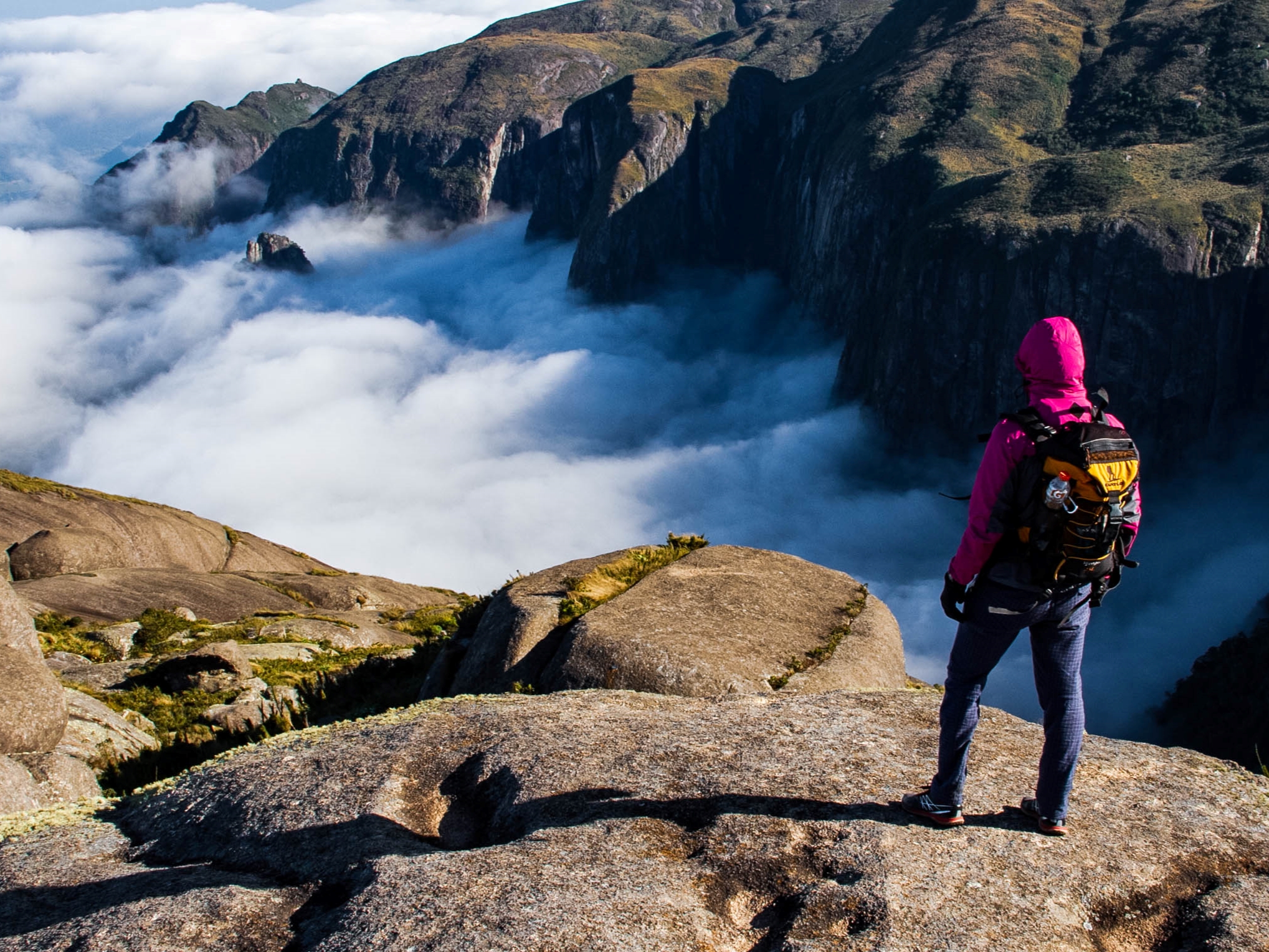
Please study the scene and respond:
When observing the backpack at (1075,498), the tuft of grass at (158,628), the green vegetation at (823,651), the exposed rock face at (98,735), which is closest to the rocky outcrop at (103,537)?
the tuft of grass at (158,628)

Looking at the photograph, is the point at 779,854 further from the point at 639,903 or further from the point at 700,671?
the point at 700,671

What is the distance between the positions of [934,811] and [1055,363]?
352 cm

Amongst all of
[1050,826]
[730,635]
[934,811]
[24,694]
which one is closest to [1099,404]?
[1050,826]

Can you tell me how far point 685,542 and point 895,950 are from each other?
11751 millimetres

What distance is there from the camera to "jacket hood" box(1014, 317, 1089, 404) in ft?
25.3

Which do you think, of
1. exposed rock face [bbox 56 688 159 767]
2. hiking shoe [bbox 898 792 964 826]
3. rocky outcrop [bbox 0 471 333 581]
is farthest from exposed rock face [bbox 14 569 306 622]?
hiking shoe [bbox 898 792 964 826]

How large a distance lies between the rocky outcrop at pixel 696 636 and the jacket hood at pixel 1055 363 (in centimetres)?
549

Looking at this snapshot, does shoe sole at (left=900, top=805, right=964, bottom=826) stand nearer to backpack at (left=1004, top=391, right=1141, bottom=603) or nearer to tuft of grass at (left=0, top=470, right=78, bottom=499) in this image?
backpack at (left=1004, top=391, right=1141, bottom=603)

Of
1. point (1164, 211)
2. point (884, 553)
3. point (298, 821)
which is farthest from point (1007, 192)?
point (298, 821)

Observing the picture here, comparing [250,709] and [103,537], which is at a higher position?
[250,709]

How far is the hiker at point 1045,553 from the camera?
7.35 m

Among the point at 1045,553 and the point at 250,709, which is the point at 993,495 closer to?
the point at 1045,553

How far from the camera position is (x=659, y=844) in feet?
24.0

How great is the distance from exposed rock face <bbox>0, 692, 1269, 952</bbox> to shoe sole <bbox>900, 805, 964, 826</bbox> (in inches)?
3.1
